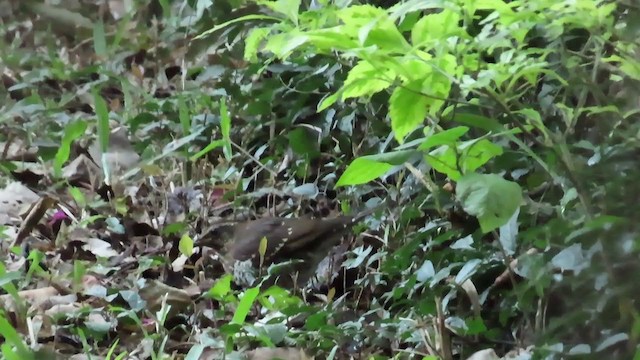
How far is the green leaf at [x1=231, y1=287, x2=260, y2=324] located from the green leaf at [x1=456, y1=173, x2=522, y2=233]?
0.50 m

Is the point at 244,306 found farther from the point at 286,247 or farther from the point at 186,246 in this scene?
the point at 186,246

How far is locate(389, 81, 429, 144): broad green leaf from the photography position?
31.9 inches

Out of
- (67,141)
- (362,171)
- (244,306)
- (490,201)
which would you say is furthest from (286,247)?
(67,141)

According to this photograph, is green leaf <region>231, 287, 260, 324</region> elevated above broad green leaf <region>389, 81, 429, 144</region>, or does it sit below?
below

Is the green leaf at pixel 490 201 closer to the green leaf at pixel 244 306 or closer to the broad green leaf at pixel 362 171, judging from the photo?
the broad green leaf at pixel 362 171

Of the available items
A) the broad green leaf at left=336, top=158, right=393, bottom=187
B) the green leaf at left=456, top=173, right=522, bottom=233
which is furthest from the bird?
the green leaf at left=456, top=173, right=522, bottom=233

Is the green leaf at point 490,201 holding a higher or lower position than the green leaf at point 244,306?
higher

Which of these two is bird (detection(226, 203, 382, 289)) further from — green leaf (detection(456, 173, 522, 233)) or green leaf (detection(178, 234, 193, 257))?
green leaf (detection(456, 173, 522, 233))

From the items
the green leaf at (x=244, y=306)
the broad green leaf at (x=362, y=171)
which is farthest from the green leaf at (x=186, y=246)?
the broad green leaf at (x=362, y=171)

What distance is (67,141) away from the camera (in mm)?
1727

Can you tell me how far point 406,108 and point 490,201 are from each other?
0.49 feet

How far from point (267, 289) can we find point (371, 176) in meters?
0.48

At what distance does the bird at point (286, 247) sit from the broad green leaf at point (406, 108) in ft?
1.43

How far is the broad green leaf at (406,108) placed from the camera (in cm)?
81
